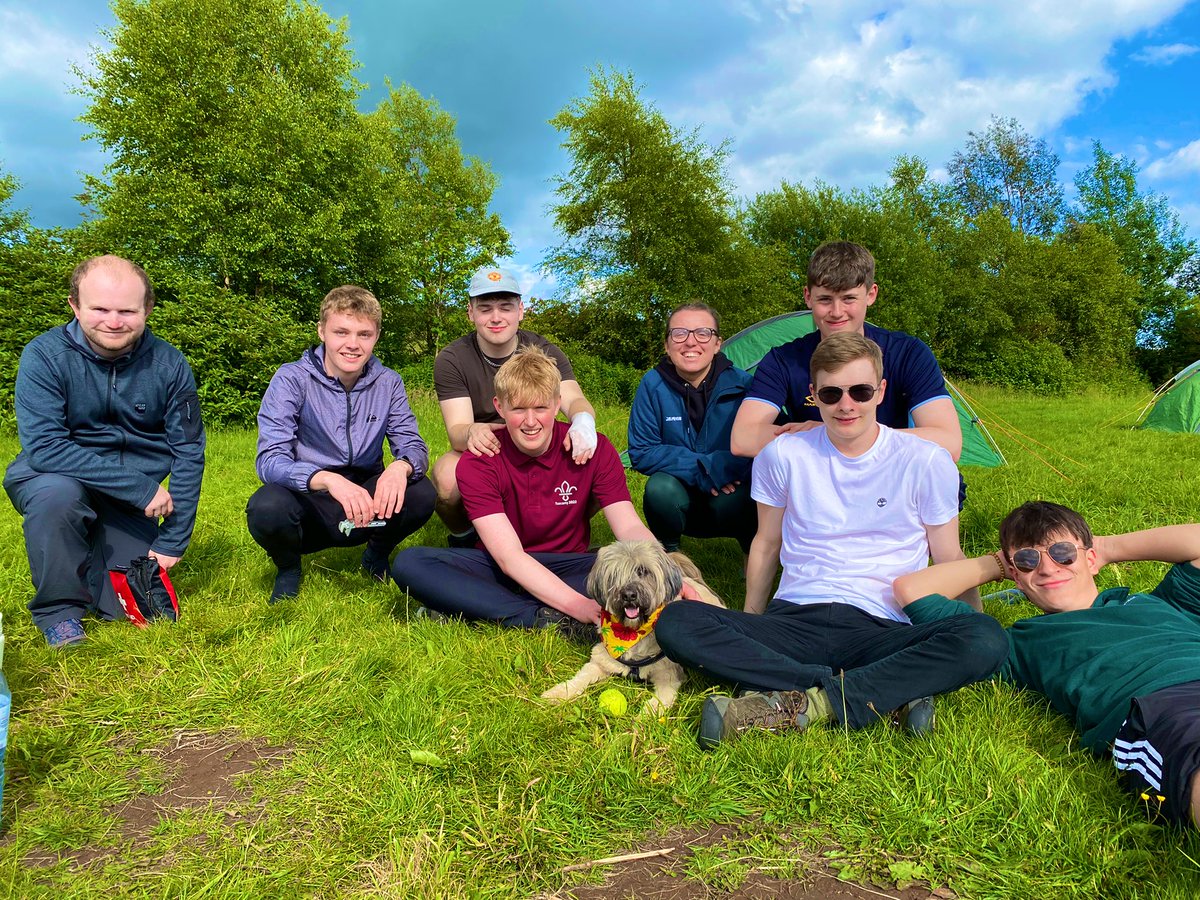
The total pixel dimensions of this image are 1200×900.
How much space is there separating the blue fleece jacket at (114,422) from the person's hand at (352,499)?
0.96 m

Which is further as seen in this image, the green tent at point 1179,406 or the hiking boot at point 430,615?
the green tent at point 1179,406

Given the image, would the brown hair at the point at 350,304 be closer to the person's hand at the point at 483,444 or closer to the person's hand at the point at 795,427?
the person's hand at the point at 483,444

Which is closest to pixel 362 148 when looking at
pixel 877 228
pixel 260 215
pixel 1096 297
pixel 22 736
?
pixel 260 215

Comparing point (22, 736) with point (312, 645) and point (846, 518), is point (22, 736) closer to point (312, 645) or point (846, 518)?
point (312, 645)

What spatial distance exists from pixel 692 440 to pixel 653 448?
13.4 inches

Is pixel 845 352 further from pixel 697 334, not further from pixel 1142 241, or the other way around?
pixel 1142 241

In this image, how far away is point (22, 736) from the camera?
2.79m

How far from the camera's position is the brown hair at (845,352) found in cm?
305

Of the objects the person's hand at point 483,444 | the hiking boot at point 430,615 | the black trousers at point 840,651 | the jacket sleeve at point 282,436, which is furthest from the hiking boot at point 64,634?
the black trousers at point 840,651

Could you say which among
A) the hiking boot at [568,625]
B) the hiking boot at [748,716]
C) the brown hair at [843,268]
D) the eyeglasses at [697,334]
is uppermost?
the brown hair at [843,268]

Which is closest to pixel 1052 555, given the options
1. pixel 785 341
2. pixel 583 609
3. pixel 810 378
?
pixel 810 378

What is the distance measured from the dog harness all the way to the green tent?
14.2 meters

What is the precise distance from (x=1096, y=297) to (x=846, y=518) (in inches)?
1548

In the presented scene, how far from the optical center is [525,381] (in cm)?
354
